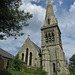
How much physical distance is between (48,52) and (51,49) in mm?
1718

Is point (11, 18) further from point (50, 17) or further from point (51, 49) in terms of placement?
point (50, 17)

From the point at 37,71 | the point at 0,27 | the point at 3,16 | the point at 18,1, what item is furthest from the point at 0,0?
the point at 37,71

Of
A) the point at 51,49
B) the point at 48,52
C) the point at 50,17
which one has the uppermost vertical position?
the point at 50,17

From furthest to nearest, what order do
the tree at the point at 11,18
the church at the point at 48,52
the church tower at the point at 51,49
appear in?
1. the church at the point at 48,52
2. the church tower at the point at 51,49
3. the tree at the point at 11,18

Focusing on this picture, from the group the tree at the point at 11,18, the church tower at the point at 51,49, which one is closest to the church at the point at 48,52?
the church tower at the point at 51,49

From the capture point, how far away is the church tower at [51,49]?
24828 millimetres

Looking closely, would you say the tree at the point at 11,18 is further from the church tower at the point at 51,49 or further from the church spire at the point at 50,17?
the church spire at the point at 50,17

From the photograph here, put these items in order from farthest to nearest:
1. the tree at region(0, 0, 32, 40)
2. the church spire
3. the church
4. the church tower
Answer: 1. the church spire
2. the church
3. the church tower
4. the tree at region(0, 0, 32, 40)

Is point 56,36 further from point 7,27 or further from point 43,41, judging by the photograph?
point 7,27

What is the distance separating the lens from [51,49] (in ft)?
92.8

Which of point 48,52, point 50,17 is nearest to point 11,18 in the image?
point 48,52

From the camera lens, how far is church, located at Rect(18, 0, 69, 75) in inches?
986

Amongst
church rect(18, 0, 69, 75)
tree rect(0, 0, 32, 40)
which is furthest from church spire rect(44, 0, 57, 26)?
Answer: tree rect(0, 0, 32, 40)

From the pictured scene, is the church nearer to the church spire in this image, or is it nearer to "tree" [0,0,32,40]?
the church spire
